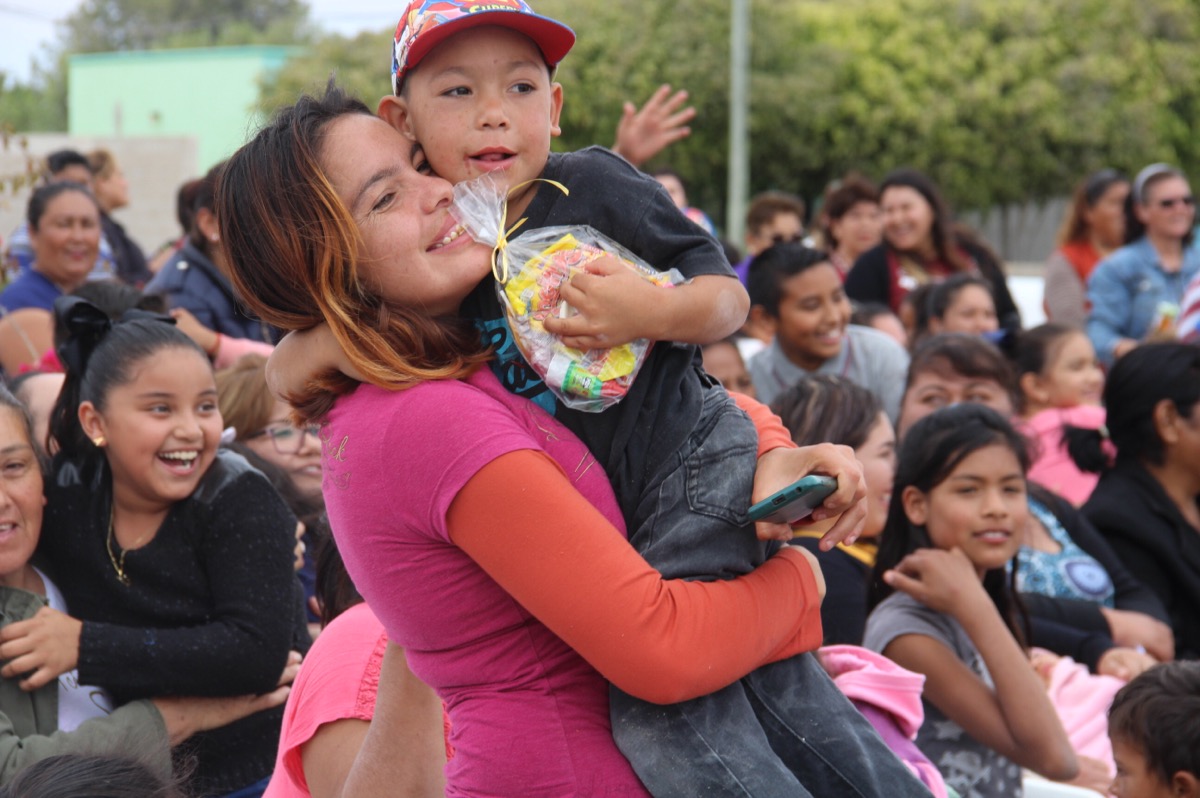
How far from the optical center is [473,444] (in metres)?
1.75

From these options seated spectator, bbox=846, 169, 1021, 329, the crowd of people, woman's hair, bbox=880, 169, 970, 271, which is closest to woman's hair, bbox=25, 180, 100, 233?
the crowd of people

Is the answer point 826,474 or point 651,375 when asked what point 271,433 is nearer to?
point 651,375

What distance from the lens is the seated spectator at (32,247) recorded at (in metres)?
6.80

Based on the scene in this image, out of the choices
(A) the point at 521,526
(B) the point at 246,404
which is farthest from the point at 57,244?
(A) the point at 521,526

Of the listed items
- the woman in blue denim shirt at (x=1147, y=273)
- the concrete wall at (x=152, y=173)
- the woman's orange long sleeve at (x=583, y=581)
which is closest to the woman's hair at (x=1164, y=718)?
the woman's orange long sleeve at (x=583, y=581)

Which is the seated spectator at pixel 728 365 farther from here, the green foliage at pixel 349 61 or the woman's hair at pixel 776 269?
the green foliage at pixel 349 61

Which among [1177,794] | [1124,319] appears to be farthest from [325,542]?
[1124,319]

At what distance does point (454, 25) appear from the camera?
1.96 metres

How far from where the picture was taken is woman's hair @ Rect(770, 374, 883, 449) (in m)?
4.12

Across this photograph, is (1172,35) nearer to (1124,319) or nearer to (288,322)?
(1124,319)

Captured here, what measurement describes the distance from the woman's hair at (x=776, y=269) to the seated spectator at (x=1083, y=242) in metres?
3.63

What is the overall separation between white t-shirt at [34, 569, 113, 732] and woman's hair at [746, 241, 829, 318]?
371cm

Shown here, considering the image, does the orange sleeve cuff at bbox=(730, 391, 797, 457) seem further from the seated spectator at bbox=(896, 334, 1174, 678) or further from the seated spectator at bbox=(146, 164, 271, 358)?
the seated spectator at bbox=(146, 164, 271, 358)

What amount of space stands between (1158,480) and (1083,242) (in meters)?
4.93
